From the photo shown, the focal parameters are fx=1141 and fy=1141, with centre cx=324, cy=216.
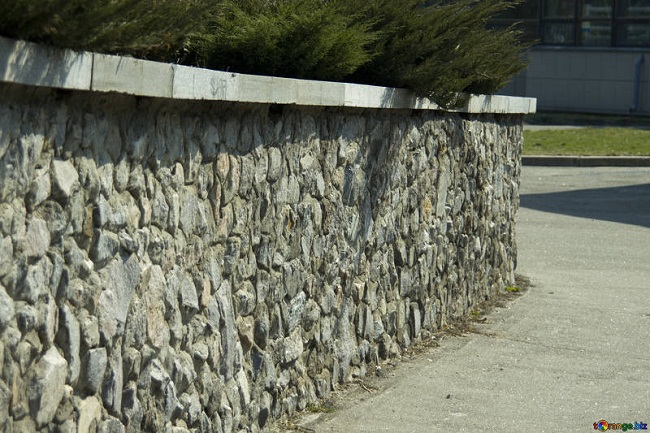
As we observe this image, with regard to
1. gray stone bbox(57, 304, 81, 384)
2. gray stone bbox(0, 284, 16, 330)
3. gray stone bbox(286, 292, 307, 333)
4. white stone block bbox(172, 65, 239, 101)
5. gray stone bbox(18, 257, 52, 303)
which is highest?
white stone block bbox(172, 65, 239, 101)

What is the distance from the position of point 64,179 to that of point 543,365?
447 centimetres

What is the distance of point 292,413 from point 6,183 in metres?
2.77

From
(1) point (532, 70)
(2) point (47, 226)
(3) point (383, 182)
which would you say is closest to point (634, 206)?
(3) point (383, 182)

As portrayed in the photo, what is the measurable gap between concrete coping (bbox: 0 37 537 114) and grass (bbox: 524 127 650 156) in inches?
666

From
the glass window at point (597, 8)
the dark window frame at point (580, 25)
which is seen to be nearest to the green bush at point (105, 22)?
the dark window frame at point (580, 25)

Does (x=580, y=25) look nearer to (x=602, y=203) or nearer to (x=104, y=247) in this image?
(x=602, y=203)

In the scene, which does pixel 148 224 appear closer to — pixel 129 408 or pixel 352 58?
pixel 129 408

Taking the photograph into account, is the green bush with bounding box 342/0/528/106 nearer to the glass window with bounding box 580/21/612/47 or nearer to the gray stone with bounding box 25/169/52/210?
the gray stone with bounding box 25/169/52/210

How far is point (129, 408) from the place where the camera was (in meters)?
4.35

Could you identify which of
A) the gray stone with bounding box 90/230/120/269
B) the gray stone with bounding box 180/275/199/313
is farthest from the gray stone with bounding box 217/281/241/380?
the gray stone with bounding box 90/230/120/269

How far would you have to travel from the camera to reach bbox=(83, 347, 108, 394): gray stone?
4.03 metres

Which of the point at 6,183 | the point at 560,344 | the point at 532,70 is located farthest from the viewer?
the point at 532,70

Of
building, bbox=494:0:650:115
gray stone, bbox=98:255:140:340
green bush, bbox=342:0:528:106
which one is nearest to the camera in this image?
gray stone, bbox=98:255:140:340

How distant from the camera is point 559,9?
32438 millimetres
